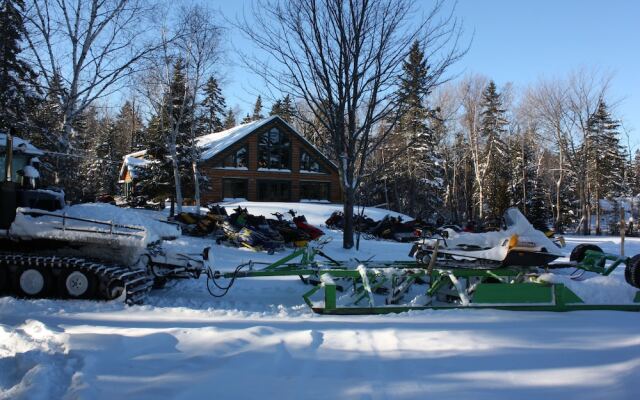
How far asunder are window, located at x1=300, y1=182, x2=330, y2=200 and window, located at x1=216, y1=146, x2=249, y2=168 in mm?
4637

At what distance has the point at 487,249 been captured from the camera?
7336mm

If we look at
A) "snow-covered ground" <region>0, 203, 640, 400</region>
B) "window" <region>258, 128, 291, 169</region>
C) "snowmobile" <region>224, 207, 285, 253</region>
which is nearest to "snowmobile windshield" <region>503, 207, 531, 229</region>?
"snow-covered ground" <region>0, 203, 640, 400</region>

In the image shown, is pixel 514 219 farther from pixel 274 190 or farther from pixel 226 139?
pixel 274 190

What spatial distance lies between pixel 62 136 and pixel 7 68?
786 centimetres

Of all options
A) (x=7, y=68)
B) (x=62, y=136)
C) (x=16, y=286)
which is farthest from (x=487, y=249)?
(x=7, y=68)

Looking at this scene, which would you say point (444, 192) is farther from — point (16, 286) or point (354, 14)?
point (16, 286)

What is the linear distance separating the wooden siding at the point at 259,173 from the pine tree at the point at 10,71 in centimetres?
1141

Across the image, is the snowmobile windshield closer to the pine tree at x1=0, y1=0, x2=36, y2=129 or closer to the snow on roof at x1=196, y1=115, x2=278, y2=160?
the pine tree at x1=0, y1=0, x2=36, y2=129

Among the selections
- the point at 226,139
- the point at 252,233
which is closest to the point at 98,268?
the point at 252,233

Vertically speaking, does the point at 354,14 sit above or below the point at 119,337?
above

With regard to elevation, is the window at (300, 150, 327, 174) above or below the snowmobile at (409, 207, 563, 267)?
above

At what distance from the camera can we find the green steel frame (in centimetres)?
612

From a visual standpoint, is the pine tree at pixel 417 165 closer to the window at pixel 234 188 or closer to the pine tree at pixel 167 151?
the window at pixel 234 188

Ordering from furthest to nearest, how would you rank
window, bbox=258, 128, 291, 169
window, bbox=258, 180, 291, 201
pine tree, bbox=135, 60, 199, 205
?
1. window, bbox=258, 180, 291, 201
2. window, bbox=258, 128, 291, 169
3. pine tree, bbox=135, 60, 199, 205
